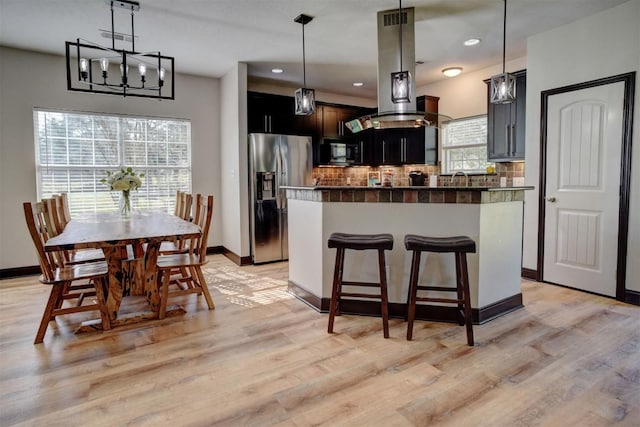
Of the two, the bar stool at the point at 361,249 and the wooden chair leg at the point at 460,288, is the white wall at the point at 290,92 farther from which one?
the wooden chair leg at the point at 460,288

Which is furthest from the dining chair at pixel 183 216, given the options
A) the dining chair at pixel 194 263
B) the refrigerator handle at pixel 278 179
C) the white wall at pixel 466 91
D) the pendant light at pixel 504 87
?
the white wall at pixel 466 91

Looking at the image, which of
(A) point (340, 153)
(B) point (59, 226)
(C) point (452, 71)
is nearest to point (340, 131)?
(A) point (340, 153)

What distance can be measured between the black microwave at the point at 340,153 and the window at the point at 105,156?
2131 mm

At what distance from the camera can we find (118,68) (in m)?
4.79

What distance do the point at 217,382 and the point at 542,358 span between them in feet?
6.58

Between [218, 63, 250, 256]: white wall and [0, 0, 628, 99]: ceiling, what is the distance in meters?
0.32

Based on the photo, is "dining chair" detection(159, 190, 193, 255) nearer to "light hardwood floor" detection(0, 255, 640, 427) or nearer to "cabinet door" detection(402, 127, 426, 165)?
"light hardwood floor" detection(0, 255, 640, 427)

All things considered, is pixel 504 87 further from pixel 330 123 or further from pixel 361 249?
pixel 330 123

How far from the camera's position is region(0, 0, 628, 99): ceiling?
3.23 meters

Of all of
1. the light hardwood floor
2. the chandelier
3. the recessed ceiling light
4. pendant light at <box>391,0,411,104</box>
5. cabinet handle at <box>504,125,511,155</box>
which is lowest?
the light hardwood floor

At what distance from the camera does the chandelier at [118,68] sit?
3014 millimetres

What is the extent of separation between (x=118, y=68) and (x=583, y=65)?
5.43 metres

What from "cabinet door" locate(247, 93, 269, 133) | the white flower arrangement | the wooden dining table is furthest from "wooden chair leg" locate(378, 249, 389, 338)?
"cabinet door" locate(247, 93, 269, 133)

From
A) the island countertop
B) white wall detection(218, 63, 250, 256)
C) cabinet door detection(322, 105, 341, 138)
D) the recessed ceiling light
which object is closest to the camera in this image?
the island countertop
